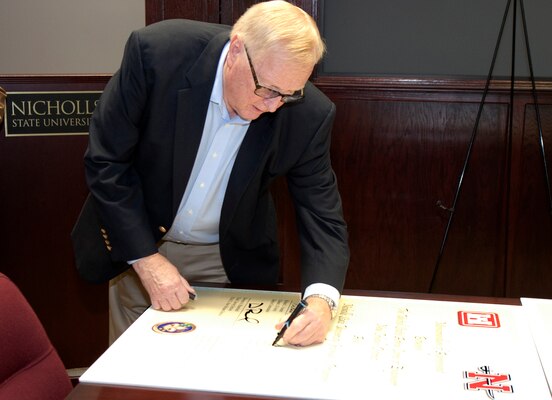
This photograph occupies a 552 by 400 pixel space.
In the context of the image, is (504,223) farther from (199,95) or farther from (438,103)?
(199,95)

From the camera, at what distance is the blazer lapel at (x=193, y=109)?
1873mm

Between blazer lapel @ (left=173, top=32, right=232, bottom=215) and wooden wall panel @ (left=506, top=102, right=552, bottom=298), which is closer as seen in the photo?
blazer lapel @ (left=173, top=32, right=232, bottom=215)

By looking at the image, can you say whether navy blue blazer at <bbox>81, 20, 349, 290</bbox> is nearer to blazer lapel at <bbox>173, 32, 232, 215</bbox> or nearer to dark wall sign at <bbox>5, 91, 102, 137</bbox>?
blazer lapel at <bbox>173, 32, 232, 215</bbox>

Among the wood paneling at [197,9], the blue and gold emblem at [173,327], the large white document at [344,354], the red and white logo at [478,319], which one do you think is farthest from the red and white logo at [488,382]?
the wood paneling at [197,9]

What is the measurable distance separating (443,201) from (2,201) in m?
1.96

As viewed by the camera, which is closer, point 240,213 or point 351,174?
point 240,213

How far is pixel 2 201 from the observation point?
3.13 m

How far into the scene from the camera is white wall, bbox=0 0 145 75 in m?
4.16

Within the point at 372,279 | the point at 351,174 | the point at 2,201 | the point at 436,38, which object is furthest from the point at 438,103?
the point at 2,201

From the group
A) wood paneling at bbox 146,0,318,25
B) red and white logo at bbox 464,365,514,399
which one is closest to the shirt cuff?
red and white logo at bbox 464,365,514,399

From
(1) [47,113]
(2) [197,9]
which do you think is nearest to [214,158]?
(1) [47,113]

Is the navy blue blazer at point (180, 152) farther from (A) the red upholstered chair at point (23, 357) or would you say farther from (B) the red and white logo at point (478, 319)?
(A) the red upholstered chair at point (23, 357)

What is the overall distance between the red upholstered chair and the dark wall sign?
6.00 feet

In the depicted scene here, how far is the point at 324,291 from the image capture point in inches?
70.9
